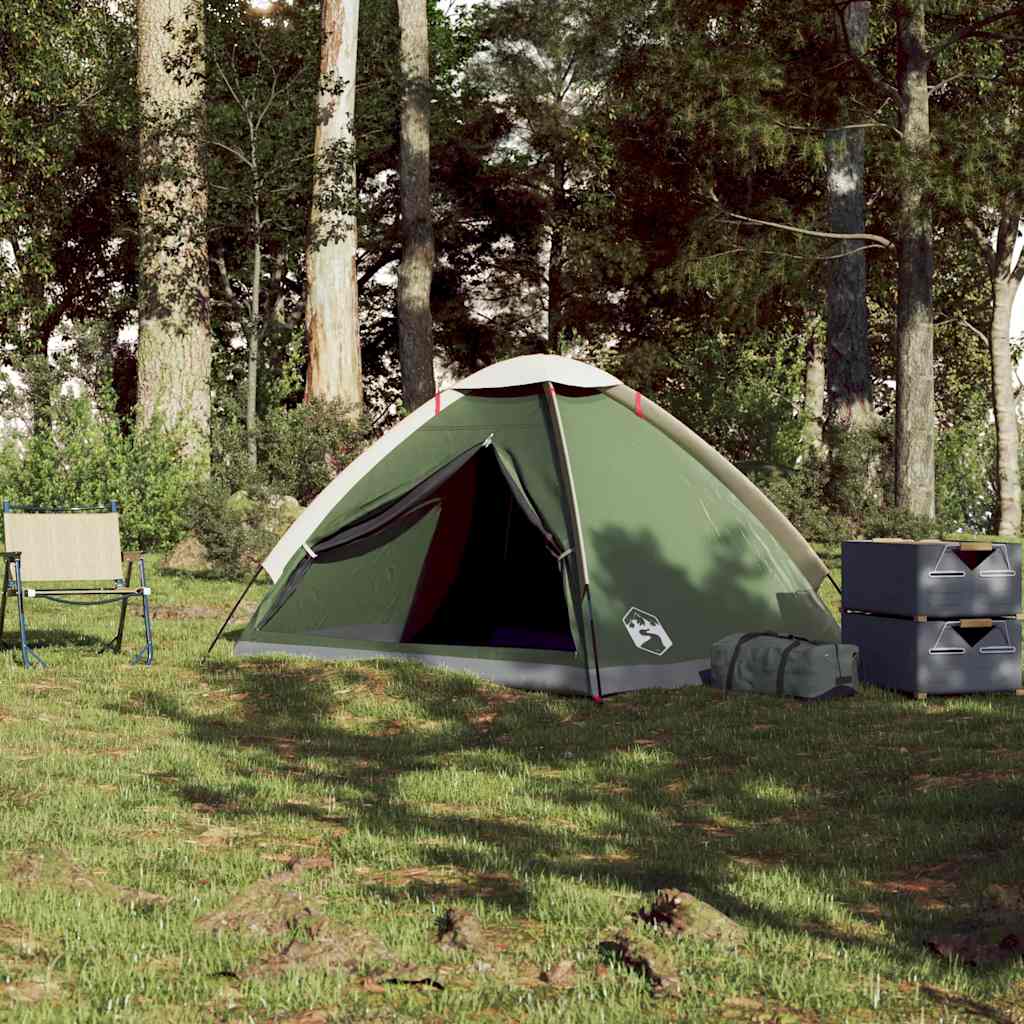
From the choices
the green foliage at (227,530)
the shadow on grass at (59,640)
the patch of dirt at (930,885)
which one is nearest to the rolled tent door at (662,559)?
the shadow on grass at (59,640)

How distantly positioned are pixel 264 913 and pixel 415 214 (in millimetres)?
19961

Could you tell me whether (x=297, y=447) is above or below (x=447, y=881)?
above

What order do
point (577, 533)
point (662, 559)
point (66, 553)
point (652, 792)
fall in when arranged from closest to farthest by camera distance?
point (652, 792), point (577, 533), point (662, 559), point (66, 553)

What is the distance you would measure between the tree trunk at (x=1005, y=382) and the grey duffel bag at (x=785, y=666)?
55.2 ft

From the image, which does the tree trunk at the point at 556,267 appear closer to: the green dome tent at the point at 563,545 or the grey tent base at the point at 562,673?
the green dome tent at the point at 563,545

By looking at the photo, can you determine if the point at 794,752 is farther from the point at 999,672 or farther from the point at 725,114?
the point at 725,114

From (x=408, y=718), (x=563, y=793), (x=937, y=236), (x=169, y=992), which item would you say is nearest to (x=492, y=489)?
(x=408, y=718)

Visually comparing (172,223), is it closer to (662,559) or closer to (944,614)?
(662,559)

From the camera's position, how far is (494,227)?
32406 mm

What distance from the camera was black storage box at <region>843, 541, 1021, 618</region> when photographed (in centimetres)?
840

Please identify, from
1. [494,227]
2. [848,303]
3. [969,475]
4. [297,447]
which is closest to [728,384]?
[969,475]

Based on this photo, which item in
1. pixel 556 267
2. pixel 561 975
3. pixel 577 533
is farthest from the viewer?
pixel 556 267

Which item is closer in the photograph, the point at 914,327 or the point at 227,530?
the point at 227,530

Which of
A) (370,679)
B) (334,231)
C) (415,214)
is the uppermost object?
(415,214)
